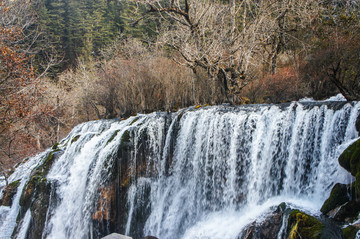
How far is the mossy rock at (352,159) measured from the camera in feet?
13.6

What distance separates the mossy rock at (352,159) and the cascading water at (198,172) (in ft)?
0.95

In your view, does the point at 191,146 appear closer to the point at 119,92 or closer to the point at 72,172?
the point at 72,172

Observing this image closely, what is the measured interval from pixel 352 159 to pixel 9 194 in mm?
11606

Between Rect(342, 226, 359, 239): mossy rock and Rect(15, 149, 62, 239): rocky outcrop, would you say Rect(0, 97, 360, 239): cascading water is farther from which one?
Rect(342, 226, 359, 239): mossy rock

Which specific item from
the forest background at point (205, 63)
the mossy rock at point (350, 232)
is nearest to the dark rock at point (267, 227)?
the mossy rock at point (350, 232)

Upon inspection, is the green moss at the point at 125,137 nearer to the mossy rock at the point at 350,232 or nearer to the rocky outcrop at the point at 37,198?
the rocky outcrop at the point at 37,198

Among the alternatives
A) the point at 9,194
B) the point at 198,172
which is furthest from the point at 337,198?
the point at 9,194

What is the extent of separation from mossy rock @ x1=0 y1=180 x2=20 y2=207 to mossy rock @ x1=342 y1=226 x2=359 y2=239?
435 inches

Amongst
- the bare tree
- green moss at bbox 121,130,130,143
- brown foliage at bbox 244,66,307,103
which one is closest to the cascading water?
green moss at bbox 121,130,130,143

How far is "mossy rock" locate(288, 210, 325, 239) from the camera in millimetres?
3850

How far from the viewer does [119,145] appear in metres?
8.30

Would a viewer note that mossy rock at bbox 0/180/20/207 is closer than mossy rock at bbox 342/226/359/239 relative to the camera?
No

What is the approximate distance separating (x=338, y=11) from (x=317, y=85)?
4.30 meters

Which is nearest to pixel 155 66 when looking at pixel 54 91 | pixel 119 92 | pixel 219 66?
pixel 119 92
